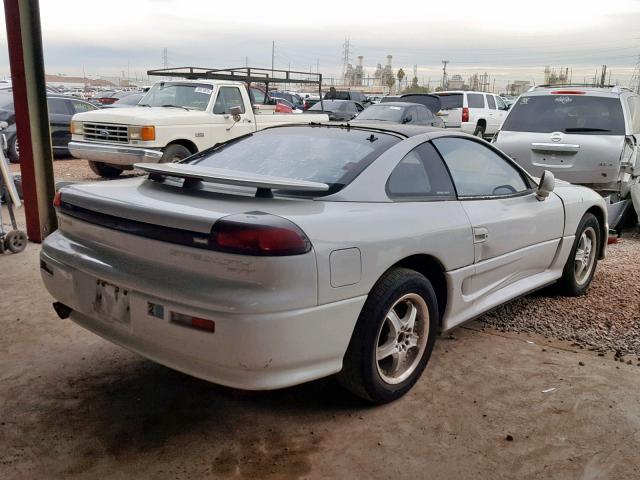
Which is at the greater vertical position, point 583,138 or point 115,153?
point 583,138

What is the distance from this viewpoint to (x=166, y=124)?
9312 mm

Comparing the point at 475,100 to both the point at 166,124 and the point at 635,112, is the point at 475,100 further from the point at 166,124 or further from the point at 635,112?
the point at 166,124

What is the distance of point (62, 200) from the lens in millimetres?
3309

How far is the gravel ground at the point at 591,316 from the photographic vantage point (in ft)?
14.0

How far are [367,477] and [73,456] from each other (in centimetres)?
134

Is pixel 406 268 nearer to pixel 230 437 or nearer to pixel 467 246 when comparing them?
pixel 467 246

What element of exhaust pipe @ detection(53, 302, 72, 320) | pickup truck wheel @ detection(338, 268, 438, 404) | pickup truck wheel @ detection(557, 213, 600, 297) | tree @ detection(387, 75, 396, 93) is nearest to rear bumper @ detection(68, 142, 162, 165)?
exhaust pipe @ detection(53, 302, 72, 320)

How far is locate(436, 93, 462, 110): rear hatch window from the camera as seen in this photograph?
60.0 feet

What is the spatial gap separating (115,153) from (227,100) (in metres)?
2.26

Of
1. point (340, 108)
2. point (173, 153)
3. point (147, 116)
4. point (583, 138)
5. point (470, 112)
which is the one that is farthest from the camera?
point (340, 108)

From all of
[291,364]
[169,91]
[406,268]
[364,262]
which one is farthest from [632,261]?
[169,91]

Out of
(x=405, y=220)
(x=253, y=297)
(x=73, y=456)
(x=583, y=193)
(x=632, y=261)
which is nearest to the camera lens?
(x=253, y=297)

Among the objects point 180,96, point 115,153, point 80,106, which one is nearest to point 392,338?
point 115,153

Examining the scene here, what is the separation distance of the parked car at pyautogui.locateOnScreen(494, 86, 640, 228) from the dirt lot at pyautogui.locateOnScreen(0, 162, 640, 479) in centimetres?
391
